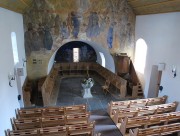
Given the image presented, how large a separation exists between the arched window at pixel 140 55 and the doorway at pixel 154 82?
121 centimetres

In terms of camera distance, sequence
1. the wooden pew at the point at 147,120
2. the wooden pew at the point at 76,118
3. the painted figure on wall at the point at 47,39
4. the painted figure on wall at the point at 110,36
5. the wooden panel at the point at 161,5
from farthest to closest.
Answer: the painted figure on wall at the point at 110,36 → the painted figure on wall at the point at 47,39 → the wooden panel at the point at 161,5 → the wooden pew at the point at 76,118 → the wooden pew at the point at 147,120

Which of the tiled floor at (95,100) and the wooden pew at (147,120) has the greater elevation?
the wooden pew at (147,120)

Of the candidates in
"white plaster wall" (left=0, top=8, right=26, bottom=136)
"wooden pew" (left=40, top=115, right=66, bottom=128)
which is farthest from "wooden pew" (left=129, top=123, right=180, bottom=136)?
"white plaster wall" (left=0, top=8, right=26, bottom=136)

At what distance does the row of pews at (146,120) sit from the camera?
19.9 ft

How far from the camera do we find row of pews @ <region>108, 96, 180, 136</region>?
6059mm

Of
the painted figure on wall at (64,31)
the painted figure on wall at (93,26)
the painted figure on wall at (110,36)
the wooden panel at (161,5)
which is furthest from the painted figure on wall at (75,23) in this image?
the wooden panel at (161,5)

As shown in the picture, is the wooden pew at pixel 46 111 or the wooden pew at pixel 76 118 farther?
the wooden pew at pixel 46 111

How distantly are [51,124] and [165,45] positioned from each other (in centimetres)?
707

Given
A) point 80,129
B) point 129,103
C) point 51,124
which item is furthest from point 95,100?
point 80,129

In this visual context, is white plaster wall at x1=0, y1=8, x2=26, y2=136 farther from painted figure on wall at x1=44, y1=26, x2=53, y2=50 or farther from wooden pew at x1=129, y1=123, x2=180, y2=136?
wooden pew at x1=129, y1=123, x2=180, y2=136

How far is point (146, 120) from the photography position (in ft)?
22.2

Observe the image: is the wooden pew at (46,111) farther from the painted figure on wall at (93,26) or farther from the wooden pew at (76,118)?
the painted figure on wall at (93,26)

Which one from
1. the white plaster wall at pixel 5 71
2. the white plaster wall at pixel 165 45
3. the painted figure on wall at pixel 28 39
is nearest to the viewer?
the white plaster wall at pixel 5 71

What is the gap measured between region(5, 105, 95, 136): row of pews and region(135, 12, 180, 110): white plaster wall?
465cm
